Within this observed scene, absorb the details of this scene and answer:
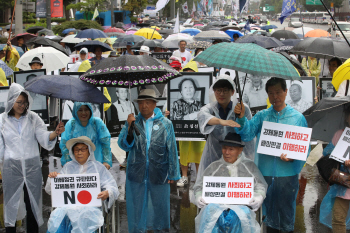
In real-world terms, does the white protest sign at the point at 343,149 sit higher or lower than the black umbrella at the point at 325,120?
lower

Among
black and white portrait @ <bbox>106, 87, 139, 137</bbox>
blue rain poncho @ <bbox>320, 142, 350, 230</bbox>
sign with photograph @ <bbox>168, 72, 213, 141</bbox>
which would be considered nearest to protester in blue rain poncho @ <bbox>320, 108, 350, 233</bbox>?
blue rain poncho @ <bbox>320, 142, 350, 230</bbox>

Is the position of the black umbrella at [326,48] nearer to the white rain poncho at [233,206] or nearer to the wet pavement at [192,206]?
the wet pavement at [192,206]

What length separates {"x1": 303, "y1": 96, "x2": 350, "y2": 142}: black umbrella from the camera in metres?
4.85

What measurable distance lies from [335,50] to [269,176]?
4.25 metres

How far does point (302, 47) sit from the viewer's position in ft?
28.6

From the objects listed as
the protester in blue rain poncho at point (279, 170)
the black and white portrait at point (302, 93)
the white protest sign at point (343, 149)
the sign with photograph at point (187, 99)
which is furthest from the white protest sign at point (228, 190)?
the black and white portrait at point (302, 93)

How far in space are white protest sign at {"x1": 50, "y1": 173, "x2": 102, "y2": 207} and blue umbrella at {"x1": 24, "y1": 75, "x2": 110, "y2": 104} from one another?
2.72 ft

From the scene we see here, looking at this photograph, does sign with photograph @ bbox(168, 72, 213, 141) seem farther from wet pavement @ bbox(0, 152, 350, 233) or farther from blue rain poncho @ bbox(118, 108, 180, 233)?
blue rain poncho @ bbox(118, 108, 180, 233)

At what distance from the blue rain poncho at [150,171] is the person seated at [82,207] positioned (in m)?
0.40

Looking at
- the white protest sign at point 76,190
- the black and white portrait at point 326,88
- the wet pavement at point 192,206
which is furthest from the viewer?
the black and white portrait at point 326,88

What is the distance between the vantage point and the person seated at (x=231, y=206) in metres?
4.27

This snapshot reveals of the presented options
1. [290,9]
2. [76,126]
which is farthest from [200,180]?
[290,9]

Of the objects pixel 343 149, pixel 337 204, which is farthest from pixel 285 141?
pixel 337 204

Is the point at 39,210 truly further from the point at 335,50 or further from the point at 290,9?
the point at 290,9
